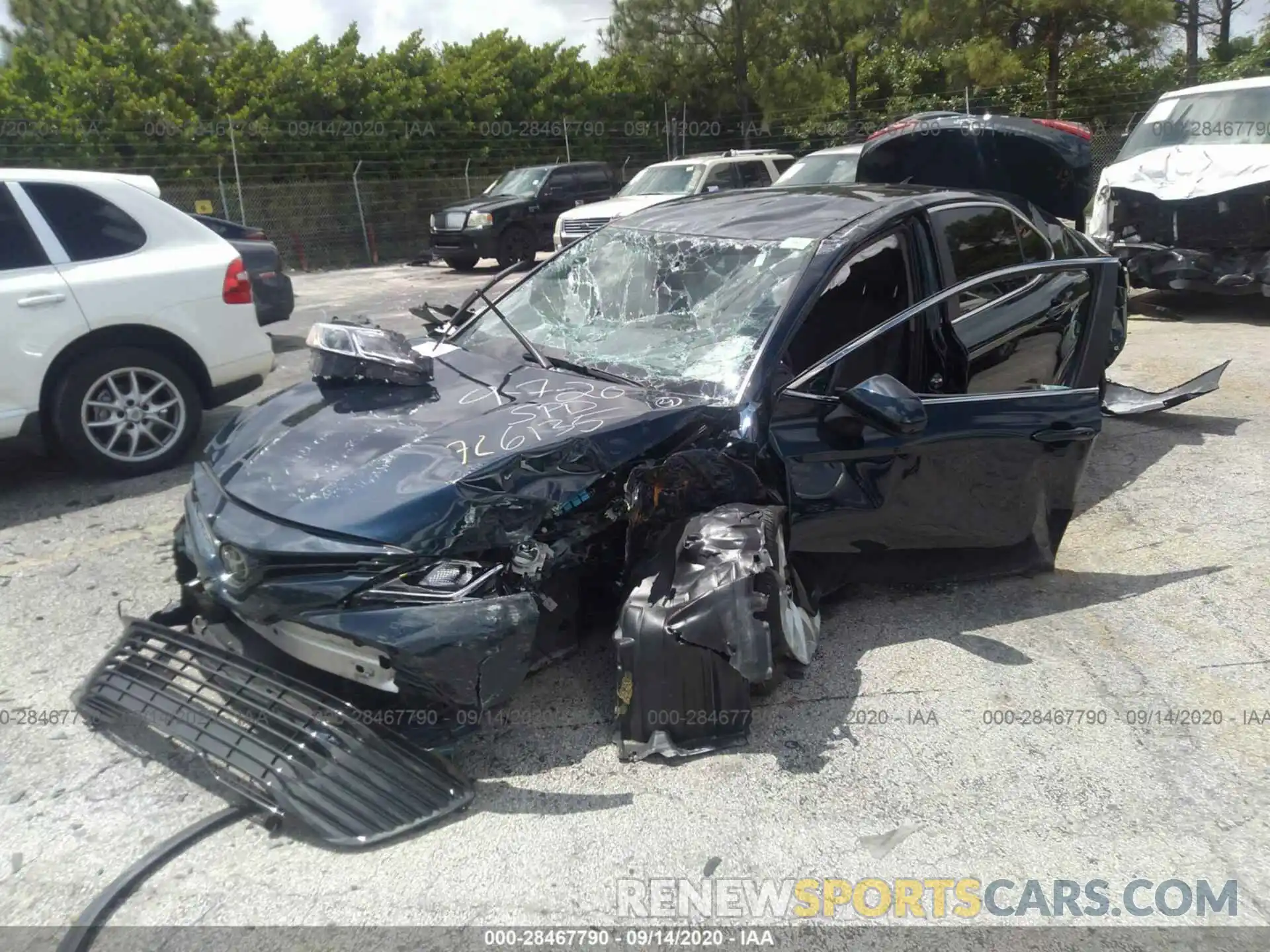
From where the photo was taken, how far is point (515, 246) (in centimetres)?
1662

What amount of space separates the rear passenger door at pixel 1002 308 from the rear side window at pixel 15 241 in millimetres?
4510

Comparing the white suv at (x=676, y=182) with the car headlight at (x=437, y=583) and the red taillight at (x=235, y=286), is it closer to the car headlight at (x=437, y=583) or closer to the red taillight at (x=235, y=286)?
the red taillight at (x=235, y=286)

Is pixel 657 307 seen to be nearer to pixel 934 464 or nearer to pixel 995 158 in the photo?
pixel 934 464

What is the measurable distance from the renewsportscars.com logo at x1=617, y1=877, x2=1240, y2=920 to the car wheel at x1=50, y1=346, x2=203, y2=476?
166 inches

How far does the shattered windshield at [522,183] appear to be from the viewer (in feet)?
55.6

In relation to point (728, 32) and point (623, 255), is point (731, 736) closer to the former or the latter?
point (623, 255)

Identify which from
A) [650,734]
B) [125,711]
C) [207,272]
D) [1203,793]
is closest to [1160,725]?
[1203,793]

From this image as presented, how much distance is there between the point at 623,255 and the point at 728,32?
23.3 meters

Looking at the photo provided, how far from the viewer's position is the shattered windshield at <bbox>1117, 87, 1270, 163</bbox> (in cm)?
889

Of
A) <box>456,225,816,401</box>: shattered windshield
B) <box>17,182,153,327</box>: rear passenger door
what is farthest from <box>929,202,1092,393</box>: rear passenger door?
<box>17,182,153,327</box>: rear passenger door

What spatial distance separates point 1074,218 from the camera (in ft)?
19.7

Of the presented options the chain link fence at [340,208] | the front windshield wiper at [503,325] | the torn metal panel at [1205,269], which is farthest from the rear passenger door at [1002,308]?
the chain link fence at [340,208]

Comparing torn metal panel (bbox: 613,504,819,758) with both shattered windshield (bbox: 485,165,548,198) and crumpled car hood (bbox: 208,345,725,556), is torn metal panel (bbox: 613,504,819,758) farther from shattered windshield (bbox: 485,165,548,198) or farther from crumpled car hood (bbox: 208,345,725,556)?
shattered windshield (bbox: 485,165,548,198)

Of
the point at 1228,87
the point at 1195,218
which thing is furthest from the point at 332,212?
the point at 1195,218
